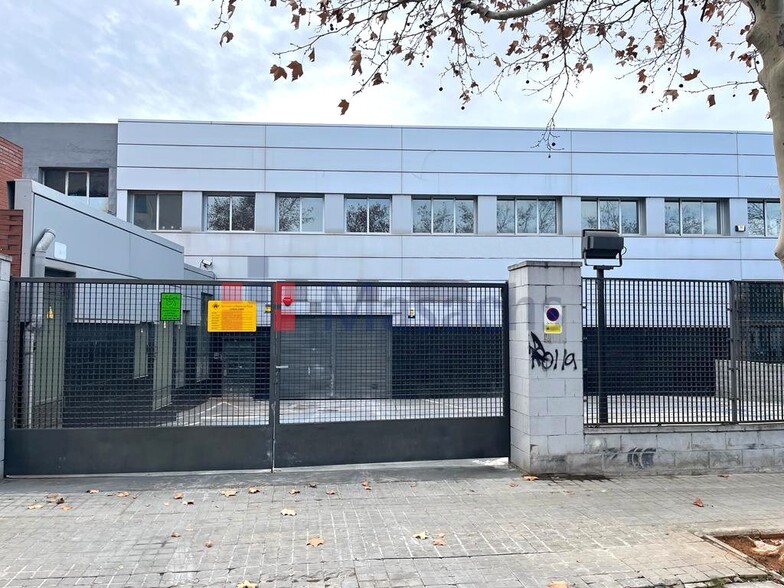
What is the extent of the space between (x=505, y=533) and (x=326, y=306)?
3.72 m

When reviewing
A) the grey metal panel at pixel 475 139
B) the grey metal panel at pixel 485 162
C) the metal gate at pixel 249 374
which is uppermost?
the grey metal panel at pixel 475 139

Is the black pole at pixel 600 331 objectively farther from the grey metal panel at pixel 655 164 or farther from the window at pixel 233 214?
the window at pixel 233 214

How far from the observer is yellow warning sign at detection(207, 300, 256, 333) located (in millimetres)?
7418

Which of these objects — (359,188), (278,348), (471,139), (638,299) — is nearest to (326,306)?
(278,348)

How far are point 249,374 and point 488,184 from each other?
14.4 metres

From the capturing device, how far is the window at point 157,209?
1956 centimetres

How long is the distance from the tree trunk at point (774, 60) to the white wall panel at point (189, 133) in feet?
54.5

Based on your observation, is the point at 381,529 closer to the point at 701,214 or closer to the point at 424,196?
the point at 424,196

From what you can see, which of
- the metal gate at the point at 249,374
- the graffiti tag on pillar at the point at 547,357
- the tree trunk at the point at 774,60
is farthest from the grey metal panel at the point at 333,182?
the tree trunk at the point at 774,60

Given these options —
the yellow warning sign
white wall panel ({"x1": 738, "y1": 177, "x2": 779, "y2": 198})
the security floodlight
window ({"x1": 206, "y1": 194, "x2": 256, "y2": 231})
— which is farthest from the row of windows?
the yellow warning sign

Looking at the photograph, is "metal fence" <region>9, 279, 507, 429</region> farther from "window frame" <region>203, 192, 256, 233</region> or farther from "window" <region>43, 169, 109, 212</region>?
"window" <region>43, 169, 109, 212</region>

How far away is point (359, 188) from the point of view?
1967 centimetres

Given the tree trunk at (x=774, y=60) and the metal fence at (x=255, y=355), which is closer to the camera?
the tree trunk at (x=774, y=60)

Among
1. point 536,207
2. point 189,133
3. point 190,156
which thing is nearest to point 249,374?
point 190,156
